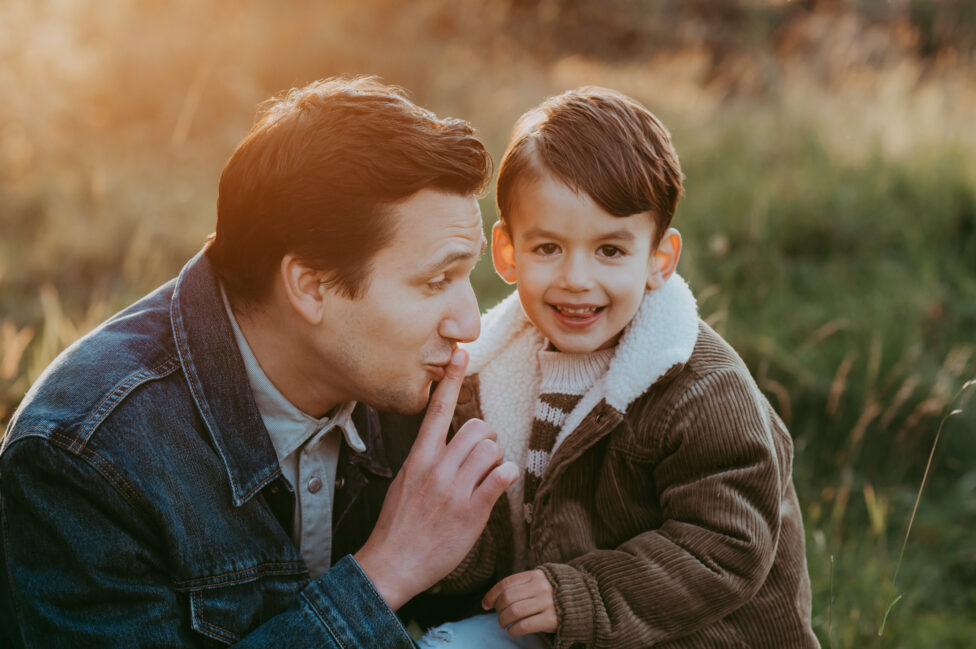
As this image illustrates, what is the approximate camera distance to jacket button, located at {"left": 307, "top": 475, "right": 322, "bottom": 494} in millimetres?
2291

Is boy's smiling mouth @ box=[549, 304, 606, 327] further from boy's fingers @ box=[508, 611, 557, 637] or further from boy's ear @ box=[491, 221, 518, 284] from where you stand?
boy's fingers @ box=[508, 611, 557, 637]

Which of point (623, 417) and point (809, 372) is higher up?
point (623, 417)

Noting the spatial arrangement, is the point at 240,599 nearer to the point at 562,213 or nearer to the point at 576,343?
the point at 576,343

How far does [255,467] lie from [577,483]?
83cm

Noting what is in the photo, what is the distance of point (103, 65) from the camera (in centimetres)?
837

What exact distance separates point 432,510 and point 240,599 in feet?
1.63

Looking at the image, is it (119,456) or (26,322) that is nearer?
(119,456)

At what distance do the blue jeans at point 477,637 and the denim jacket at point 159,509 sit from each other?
0.97ft

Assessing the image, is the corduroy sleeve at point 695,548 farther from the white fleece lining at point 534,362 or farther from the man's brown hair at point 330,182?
the man's brown hair at point 330,182

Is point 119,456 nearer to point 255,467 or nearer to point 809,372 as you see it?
point 255,467

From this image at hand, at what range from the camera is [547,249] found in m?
2.29

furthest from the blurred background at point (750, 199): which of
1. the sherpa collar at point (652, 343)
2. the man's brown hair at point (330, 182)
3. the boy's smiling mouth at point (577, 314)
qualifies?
the man's brown hair at point (330, 182)

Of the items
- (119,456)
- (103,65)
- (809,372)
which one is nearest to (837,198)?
(809,372)

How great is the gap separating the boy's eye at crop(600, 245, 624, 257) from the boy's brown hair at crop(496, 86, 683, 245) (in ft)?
0.32
